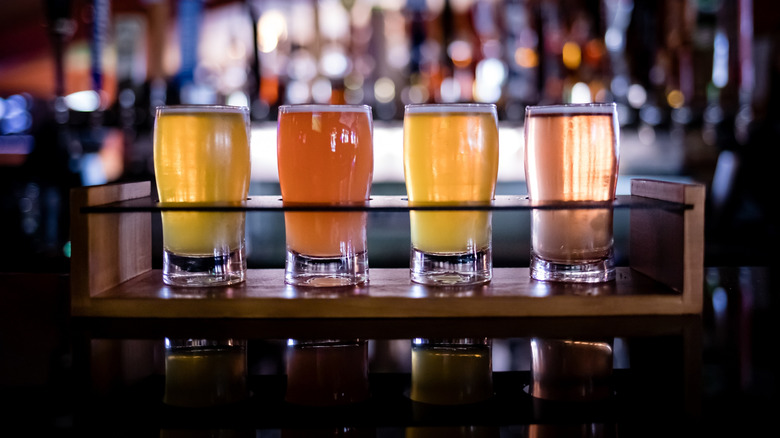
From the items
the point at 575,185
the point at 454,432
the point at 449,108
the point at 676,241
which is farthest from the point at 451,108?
the point at 454,432

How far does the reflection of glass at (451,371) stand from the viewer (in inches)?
26.7

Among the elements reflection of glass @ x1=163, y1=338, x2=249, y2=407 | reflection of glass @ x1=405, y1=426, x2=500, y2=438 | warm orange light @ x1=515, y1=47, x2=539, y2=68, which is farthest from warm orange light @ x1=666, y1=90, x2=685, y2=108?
reflection of glass @ x1=405, y1=426, x2=500, y2=438

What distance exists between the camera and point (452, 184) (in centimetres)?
107

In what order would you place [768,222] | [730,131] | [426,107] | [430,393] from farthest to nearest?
1. [730,131]
2. [768,222]
3. [426,107]
4. [430,393]

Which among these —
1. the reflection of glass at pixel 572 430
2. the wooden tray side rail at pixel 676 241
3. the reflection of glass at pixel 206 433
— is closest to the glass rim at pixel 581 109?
the wooden tray side rail at pixel 676 241

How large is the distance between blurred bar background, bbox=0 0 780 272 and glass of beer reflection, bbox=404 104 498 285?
5.65 feet

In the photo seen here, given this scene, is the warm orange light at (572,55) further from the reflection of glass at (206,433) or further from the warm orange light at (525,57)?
the reflection of glass at (206,433)

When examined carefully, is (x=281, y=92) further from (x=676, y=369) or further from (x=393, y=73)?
(x=676, y=369)

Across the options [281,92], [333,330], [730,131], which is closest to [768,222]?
[730,131]

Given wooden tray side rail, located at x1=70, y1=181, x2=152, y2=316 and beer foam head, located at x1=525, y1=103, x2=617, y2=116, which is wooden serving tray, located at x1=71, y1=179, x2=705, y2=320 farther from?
beer foam head, located at x1=525, y1=103, x2=617, y2=116

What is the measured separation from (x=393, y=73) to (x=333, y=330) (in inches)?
111

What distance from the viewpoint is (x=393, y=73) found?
3.59 m

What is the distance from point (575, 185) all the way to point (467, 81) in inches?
104

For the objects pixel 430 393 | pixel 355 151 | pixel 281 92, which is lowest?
pixel 430 393
